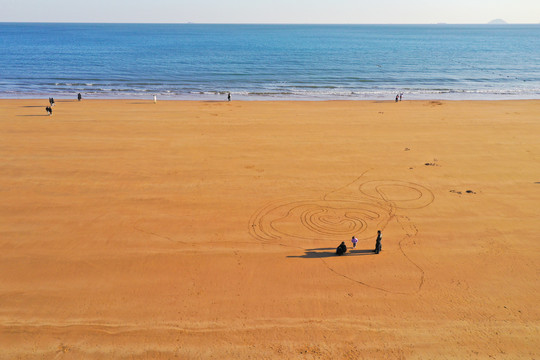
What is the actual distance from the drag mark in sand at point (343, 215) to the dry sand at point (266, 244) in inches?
3.6

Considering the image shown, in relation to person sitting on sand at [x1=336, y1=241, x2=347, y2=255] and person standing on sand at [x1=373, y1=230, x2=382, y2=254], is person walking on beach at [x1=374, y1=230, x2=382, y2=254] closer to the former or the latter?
person standing on sand at [x1=373, y1=230, x2=382, y2=254]

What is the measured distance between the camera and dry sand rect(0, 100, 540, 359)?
33.9 ft

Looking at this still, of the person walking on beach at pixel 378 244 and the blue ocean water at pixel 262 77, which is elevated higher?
the blue ocean water at pixel 262 77

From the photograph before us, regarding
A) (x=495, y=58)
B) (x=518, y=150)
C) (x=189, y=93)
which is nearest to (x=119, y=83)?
(x=189, y=93)

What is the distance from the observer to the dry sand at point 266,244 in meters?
10.3

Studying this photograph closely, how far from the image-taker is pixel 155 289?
39.4 ft

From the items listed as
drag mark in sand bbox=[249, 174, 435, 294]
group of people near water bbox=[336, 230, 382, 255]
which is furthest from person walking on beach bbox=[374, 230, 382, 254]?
drag mark in sand bbox=[249, 174, 435, 294]

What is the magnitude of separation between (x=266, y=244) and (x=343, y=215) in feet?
14.0

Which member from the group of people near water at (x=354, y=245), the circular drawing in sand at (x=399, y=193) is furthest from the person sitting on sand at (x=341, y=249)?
the circular drawing in sand at (x=399, y=193)

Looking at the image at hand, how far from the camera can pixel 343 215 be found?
1650 cm

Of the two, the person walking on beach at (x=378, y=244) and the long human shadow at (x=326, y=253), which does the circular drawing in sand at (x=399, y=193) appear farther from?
the long human shadow at (x=326, y=253)

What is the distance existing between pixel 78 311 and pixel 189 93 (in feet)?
127

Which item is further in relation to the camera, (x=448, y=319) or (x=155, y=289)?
(x=155, y=289)

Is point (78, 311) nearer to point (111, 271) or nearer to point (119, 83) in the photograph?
point (111, 271)
